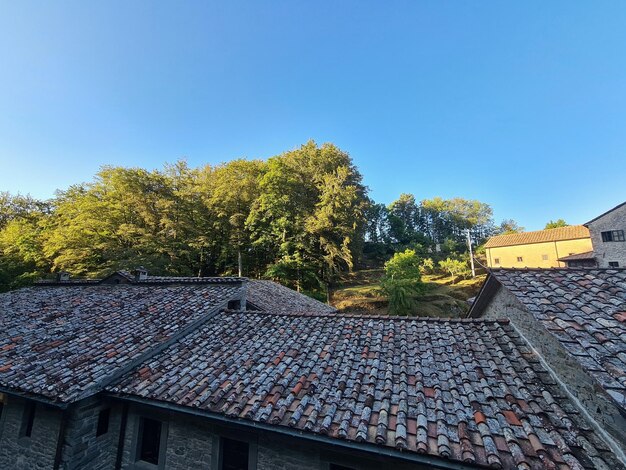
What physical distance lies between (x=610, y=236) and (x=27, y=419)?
118 feet

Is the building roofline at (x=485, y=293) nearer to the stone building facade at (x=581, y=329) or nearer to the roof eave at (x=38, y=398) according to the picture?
the stone building facade at (x=581, y=329)

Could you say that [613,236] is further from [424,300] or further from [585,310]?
[585,310]

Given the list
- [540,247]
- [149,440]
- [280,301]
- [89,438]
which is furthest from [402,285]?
[540,247]

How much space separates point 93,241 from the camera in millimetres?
23703

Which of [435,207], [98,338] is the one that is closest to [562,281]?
[98,338]

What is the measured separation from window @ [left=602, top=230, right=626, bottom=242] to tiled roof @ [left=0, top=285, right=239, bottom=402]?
30491 millimetres

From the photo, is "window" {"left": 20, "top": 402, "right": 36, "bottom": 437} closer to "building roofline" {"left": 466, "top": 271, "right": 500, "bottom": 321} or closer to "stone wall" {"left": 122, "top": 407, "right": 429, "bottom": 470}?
"stone wall" {"left": 122, "top": 407, "right": 429, "bottom": 470}

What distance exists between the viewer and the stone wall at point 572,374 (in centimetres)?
335

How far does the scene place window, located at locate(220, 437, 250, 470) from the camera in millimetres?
5012

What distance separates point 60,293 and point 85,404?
9.85 m

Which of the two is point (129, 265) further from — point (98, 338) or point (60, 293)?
point (98, 338)

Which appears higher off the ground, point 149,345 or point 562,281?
point 562,281

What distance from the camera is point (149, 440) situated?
231 inches

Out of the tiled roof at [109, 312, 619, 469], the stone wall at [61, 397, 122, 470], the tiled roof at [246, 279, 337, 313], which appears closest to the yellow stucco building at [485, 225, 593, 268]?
the tiled roof at [246, 279, 337, 313]
